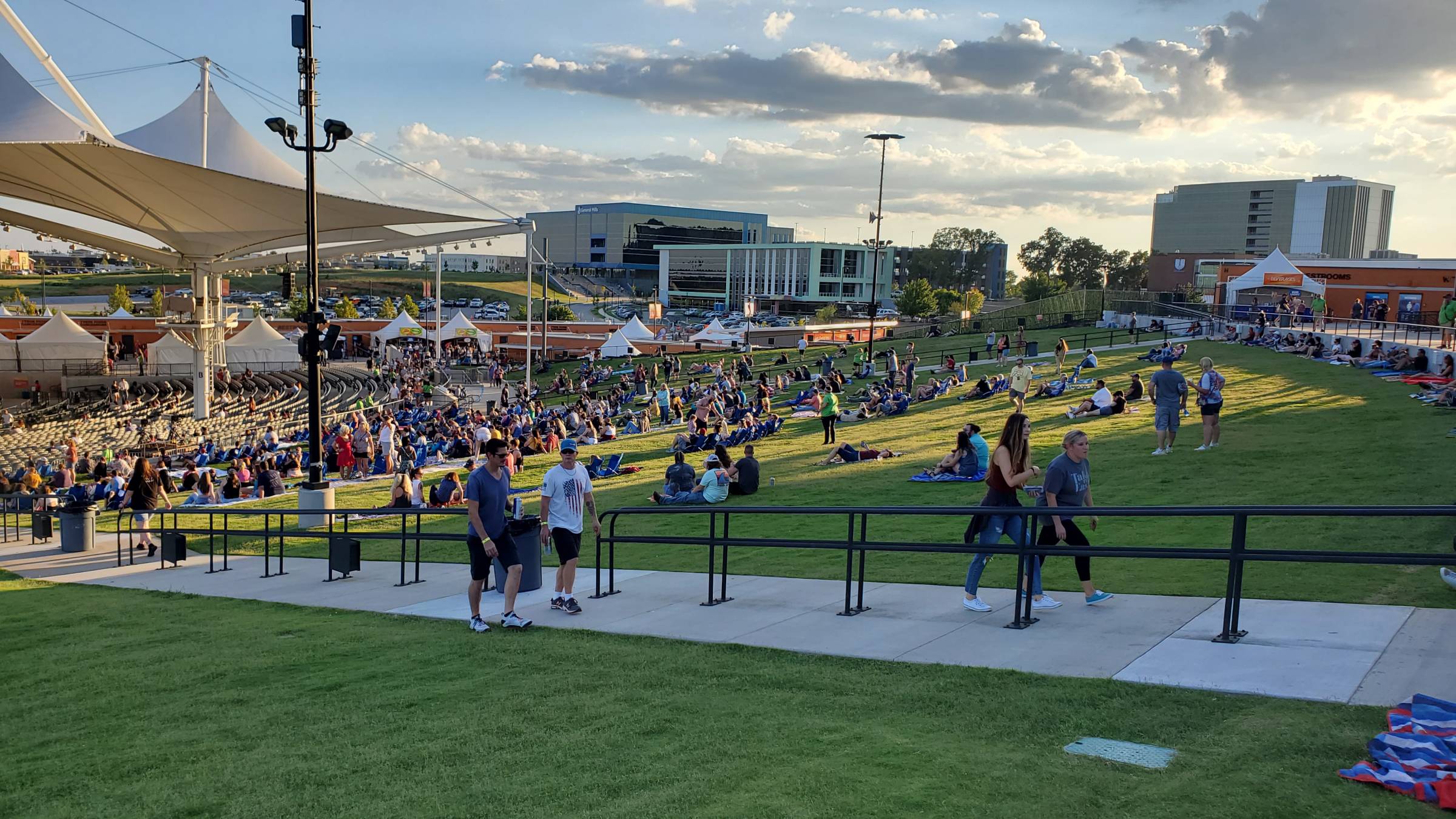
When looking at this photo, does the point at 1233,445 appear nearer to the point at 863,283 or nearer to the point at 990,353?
the point at 990,353

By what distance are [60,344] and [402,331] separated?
1906cm

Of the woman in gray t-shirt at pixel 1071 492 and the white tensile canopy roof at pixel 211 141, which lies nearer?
the woman in gray t-shirt at pixel 1071 492

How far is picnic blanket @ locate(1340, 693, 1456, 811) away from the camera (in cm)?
372

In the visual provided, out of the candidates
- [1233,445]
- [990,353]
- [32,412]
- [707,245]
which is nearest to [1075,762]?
[1233,445]

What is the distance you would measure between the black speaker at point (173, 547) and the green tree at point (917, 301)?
85.1 m

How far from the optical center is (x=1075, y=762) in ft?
14.5

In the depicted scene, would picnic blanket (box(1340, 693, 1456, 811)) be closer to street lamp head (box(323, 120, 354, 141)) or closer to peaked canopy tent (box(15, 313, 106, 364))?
street lamp head (box(323, 120, 354, 141))

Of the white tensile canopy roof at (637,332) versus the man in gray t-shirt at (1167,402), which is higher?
the man in gray t-shirt at (1167,402)

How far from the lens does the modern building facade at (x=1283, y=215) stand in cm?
15888

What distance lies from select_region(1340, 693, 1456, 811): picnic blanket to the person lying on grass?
45.6 ft

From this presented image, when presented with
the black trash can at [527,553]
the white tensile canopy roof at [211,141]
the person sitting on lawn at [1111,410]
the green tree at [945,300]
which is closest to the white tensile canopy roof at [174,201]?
the white tensile canopy roof at [211,141]

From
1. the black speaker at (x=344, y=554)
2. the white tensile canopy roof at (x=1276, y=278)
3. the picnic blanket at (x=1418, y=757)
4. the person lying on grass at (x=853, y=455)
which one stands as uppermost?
the white tensile canopy roof at (x=1276, y=278)

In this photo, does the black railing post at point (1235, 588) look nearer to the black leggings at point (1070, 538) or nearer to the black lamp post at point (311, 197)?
the black leggings at point (1070, 538)

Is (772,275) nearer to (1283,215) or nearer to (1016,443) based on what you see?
(1283,215)
